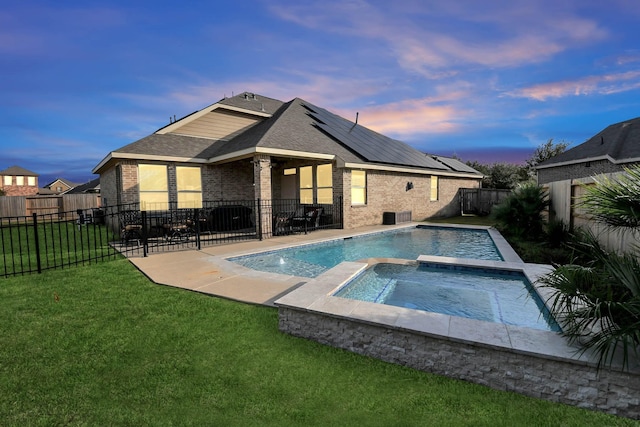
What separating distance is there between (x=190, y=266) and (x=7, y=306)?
3157 mm

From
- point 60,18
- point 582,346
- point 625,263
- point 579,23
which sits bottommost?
point 582,346

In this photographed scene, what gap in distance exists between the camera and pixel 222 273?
266 inches

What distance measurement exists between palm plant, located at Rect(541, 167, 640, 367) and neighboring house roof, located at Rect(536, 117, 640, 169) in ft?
58.1

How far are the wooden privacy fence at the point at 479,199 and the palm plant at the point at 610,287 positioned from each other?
67.2ft

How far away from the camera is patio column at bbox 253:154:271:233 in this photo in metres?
12.0

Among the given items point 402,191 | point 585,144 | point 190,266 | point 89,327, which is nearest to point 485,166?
point 585,144

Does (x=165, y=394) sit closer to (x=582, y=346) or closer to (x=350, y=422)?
(x=350, y=422)

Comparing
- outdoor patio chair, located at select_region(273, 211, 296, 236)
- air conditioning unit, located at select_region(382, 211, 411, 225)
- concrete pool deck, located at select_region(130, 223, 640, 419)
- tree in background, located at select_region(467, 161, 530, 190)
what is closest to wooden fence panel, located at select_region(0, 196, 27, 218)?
outdoor patio chair, located at select_region(273, 211, 296, 236)

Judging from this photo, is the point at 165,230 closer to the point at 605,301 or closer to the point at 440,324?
the point at 440,324

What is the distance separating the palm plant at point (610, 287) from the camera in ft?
8.31

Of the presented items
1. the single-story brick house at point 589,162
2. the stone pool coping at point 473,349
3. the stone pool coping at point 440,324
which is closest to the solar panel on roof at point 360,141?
the single-story brick house at point 589,162

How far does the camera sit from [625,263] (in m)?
2.76

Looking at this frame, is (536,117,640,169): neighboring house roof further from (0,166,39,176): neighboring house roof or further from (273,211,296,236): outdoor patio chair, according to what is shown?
(0,166,39,176): neighboring house roof

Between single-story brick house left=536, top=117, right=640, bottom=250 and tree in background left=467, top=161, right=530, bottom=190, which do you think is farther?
tree in background left=467, top=161, right=530, bottom=190
